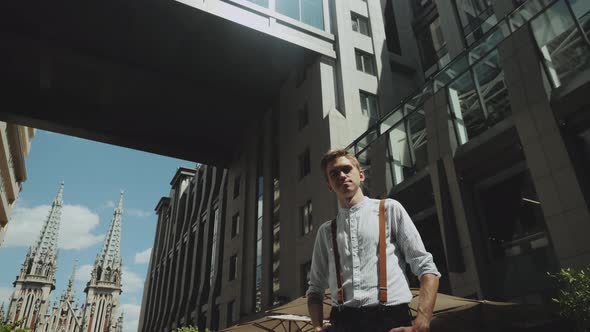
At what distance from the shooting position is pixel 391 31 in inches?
1161

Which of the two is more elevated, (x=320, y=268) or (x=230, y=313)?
(x=230, y=313)

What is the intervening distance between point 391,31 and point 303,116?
382 inches

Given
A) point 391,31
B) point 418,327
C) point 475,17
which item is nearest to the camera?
point 418,327

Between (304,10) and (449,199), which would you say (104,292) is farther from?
(449,199)

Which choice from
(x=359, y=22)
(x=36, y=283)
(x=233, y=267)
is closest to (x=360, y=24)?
(x=359, y=22)

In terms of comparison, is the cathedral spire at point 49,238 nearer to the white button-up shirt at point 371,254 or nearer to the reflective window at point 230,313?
the reflective window at point 230,313

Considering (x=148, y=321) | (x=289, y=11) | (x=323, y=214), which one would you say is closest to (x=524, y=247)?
(x=323, y=214)

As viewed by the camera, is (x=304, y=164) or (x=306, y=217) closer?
(x=306, y=217)

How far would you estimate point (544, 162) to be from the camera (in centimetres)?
1165

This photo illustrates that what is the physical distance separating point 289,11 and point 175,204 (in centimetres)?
3340

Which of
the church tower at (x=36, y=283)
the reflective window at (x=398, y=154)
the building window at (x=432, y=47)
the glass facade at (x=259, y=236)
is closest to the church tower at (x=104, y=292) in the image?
the church tower at (x=36, y=283)

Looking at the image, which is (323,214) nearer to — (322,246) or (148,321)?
(322,246)

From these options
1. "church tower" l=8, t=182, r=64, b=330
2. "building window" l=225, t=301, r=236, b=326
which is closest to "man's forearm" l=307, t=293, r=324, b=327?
"building window" l=225, t=301, r=236, b=326

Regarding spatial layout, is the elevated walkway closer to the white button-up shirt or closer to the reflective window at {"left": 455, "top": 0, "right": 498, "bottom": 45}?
the reflective window at {"left": 455, "top": 0, "right": 498, "bottom": 45}
